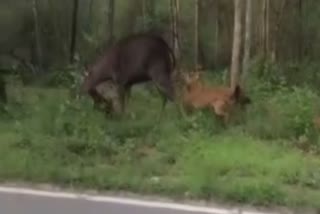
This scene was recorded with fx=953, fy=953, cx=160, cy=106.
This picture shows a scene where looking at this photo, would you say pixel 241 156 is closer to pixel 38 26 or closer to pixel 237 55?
pixel 237 55

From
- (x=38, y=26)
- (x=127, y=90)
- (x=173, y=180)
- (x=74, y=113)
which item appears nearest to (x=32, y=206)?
(x=173, y=180)

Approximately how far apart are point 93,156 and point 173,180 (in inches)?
64.4

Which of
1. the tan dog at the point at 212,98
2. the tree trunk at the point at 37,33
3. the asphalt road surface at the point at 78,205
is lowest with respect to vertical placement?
the tree trunk at the point at 37,33

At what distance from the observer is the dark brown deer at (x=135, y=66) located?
14.5m

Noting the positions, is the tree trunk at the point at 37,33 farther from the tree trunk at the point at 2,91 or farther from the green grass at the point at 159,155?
the green grass at the point at 159,155

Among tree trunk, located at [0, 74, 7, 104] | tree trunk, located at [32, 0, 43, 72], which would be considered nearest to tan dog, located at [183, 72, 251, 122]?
tree trunk, located at [0, 74, 7, 104]

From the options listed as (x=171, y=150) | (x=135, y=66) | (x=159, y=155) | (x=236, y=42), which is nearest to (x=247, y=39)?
(x=236, y=42)

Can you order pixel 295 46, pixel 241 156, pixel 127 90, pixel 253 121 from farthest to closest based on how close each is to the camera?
pixel 295 46 < pixel 127 90 < pixel 253 121 < pixel 241 156

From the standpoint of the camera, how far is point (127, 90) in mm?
14977

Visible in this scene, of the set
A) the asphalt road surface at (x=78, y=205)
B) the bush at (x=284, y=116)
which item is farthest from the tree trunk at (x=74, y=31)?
the asphalt road surface at (x=78, y=205)

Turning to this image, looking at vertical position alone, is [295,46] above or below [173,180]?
below

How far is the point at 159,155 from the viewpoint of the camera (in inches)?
444

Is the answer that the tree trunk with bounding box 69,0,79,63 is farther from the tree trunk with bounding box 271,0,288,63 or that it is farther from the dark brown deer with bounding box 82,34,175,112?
the dark brown deer with bounding box 82,34,175,112

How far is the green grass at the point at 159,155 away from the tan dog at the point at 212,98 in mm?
188
